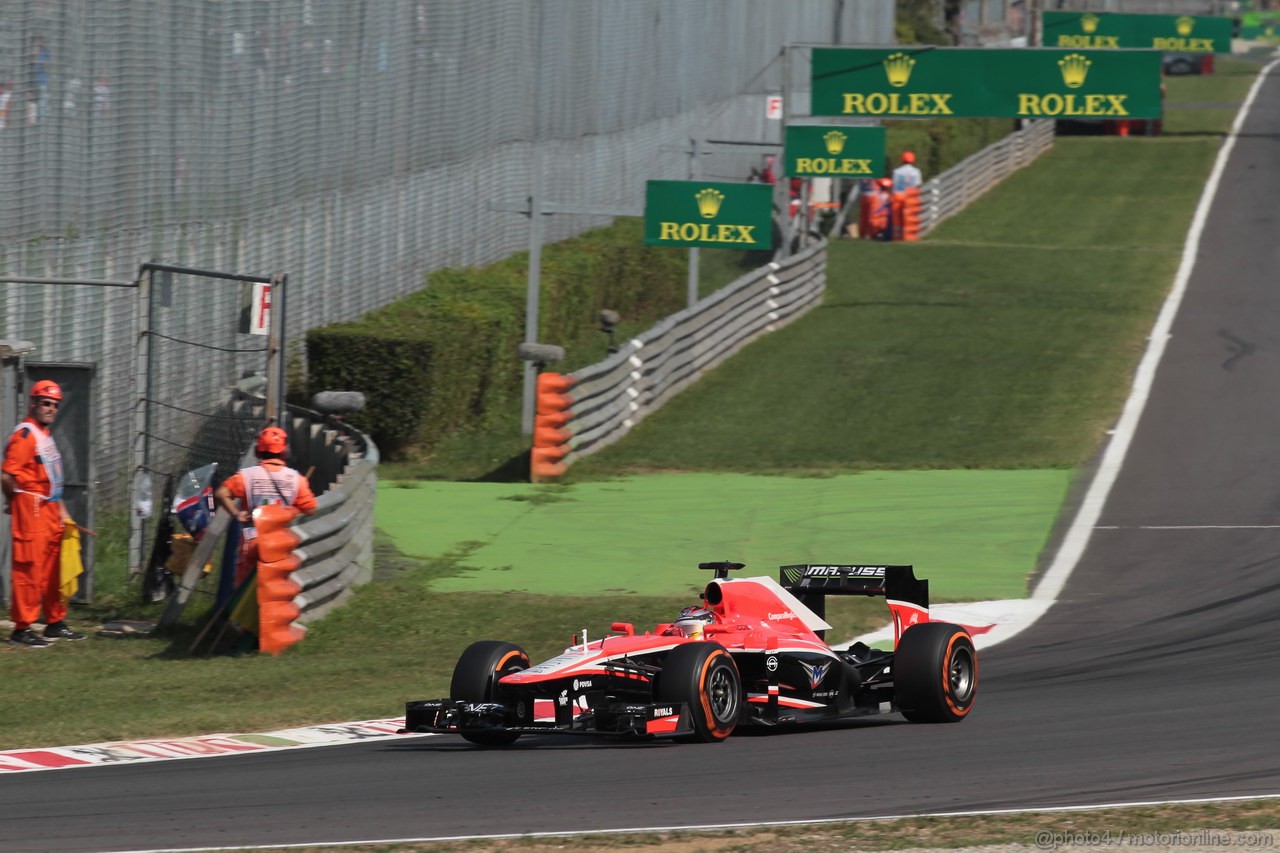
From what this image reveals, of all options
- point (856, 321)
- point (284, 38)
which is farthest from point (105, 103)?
point (856, 321)

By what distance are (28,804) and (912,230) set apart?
36.2 meters

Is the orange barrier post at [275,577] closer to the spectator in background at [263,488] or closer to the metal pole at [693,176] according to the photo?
the spectator in background at [263,488]

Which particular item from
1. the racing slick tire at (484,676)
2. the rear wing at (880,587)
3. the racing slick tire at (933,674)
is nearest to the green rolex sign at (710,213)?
the rear wing at (880,587)

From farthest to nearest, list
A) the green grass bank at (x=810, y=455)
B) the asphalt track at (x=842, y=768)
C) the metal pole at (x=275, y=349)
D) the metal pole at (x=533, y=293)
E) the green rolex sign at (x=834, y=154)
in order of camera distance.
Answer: the green rolex sign at (x=834, y=154)
the metal pole at (x=533, y=293)
the metal pole at (x=275, y=349)
the green grass bank at (x=810, y=455)
the asphalt track at (x=842, y=768)

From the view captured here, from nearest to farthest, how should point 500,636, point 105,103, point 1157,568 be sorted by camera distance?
point 500,636 < point 1157,568 < point 105,103

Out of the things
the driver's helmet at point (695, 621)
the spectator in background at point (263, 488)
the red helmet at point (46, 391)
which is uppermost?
the red helmet at point (46, 391)

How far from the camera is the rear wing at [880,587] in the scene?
36.9ft

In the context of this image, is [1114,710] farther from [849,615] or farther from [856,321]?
[856,321]

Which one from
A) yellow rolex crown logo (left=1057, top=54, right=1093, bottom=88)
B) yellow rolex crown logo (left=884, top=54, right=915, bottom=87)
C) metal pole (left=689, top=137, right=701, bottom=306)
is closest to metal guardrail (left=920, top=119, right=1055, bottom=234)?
yellow rolex crown logo (left=1057, top=54, right=1093, bottom=88)

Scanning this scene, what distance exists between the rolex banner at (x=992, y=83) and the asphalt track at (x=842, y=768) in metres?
20.5

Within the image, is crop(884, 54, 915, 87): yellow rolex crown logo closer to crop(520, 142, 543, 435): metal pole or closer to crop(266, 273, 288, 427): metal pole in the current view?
crop(520, 142, 543, 435): metal pole

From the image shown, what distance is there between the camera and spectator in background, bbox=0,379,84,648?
13641 mm

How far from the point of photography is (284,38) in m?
23.3

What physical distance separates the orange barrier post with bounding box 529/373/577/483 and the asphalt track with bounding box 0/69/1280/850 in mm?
7693
